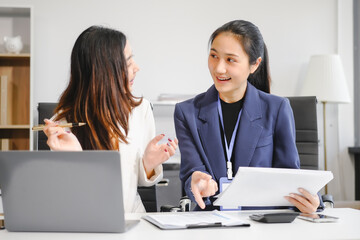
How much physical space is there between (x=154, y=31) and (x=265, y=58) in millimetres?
2216

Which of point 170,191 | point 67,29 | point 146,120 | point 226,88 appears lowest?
point 170,191

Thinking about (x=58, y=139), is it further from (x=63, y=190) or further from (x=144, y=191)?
(x=144, y=191)

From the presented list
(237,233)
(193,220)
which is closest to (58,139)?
(193,220)

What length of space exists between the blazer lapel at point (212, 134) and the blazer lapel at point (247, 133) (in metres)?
0.07

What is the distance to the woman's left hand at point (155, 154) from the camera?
60.1 inches

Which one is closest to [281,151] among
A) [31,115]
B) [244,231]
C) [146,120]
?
[146,120]

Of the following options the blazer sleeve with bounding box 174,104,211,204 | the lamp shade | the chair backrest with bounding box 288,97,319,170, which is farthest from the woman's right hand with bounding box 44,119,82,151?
the lamp shade

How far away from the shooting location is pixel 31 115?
3.63 m

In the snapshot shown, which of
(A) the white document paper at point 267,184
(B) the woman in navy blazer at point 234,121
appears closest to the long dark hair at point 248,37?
(B) the woman in navy blazer at point 234,121

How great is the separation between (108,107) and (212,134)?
47 cm

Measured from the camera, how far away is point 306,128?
254cm

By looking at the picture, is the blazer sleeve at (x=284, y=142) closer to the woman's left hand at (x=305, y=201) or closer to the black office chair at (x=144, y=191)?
the woman's left hand at (x=305, y=201)

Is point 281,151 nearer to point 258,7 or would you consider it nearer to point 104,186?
point 104,186

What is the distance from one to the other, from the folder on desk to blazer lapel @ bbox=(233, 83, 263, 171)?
46 centimetres
